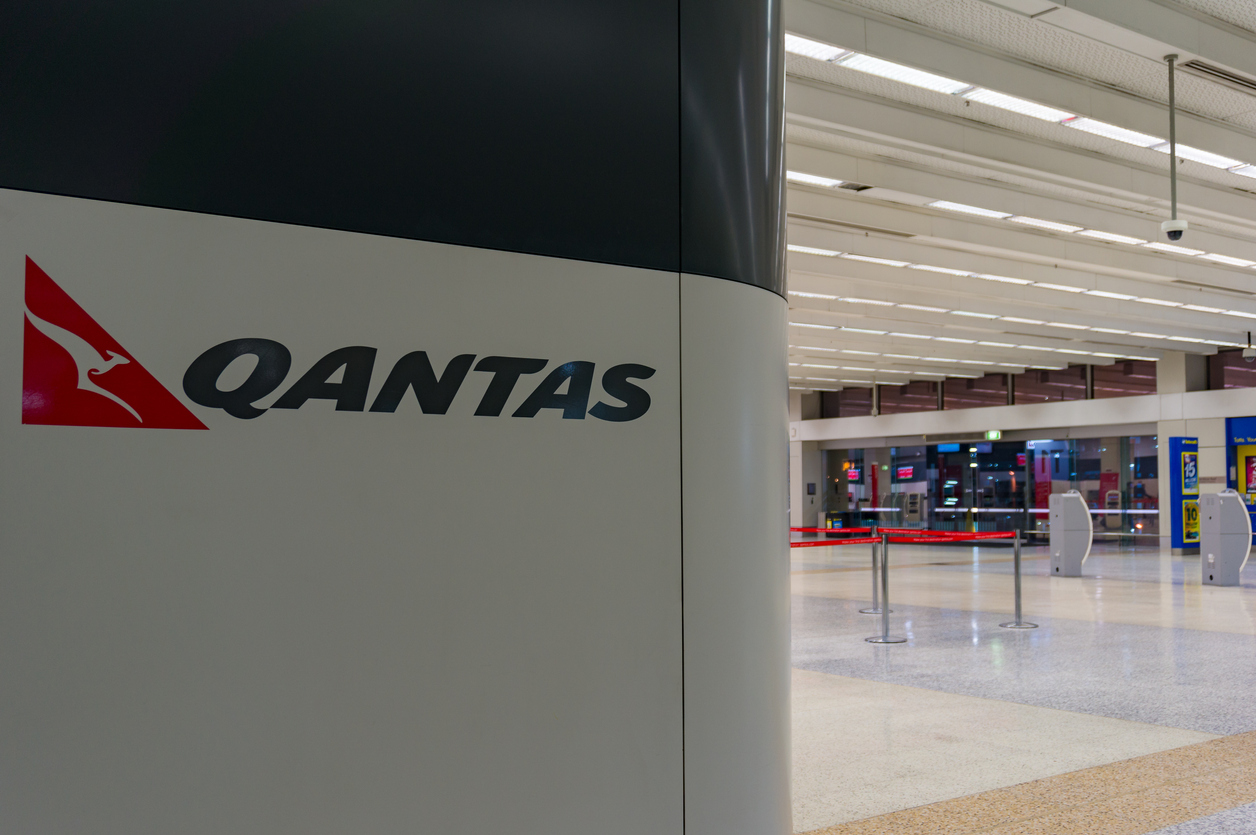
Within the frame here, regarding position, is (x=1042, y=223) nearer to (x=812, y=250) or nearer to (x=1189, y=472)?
(x=812, y=250)

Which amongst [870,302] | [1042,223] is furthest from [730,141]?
[870,302]

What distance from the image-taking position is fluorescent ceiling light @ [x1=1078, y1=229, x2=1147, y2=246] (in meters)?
12.0

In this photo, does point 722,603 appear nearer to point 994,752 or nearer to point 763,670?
point 763,670

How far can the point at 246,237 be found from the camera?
1555mm

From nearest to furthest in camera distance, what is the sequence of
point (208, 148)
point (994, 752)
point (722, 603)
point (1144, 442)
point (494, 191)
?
1. point (208, 148)
2. point (494, 191)
3. point (722, 603)
4. point (994, 752)
5. point (1144, 442)

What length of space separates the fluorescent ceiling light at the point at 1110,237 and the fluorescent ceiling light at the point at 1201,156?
221cm

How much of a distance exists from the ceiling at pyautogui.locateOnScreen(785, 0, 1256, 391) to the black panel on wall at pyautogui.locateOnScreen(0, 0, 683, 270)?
5120mm

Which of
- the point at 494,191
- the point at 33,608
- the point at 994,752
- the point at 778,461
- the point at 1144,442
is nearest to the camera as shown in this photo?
the point at 33,608

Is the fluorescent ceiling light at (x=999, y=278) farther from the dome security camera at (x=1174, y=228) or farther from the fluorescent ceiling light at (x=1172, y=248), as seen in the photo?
the dome security camera at (x=1174, y=228)

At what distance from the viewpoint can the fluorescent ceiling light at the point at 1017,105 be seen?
310 inches

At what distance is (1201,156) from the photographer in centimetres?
938

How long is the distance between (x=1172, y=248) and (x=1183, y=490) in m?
9.13

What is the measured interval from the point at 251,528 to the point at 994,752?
445 cm

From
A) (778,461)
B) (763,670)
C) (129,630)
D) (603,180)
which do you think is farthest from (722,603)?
(129,630)
